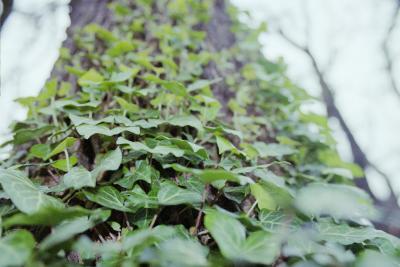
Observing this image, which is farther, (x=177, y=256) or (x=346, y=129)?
(x=346, y=129)

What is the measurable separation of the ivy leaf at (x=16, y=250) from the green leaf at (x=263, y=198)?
1.94ft

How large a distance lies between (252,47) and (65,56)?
4.46 feet

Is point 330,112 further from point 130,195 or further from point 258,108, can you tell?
point 130,195

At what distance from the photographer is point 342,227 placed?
970mm

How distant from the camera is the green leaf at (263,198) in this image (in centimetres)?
89

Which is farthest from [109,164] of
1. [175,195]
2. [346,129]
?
[346,129]

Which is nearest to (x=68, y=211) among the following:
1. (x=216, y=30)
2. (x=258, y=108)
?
(x=258, y=108)

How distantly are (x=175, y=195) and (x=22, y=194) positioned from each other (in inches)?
15.5

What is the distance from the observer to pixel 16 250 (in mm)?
563

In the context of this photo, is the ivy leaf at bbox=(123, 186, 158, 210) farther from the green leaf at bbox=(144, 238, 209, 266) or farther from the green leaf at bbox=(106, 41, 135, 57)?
the green leaf at bbox=(106, 41, 135, 57)

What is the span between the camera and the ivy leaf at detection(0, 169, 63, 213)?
693mm

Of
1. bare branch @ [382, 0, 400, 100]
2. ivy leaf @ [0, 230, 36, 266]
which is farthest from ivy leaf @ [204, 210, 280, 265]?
bare branch @ [382, 0, 400, 100]

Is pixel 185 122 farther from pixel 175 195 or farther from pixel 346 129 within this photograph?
pixel 346 129

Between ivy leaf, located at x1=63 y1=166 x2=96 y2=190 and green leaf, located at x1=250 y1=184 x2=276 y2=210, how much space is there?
47cm
